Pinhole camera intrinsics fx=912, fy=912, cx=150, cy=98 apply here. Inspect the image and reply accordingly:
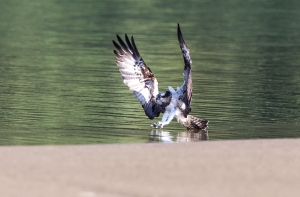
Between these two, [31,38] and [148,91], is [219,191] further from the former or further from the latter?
[31,38]

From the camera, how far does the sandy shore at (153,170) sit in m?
7.16

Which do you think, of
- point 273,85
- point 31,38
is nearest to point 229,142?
point 273,85

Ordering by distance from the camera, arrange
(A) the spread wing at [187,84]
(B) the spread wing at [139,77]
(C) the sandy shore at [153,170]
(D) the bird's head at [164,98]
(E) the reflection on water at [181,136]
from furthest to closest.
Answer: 1. (B) the spread wing at [139,77]
2. (D) the bird's head at [164,98]
3. (A) the spread wing at [187,84]
4. (E) the reflection on water at [181,136]
5. (C) the sandy shore at [153,170]

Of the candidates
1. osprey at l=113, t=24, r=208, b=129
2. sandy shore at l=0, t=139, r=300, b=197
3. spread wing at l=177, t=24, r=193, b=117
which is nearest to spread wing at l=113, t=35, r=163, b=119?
osprey at l=113, t=24, r=208, b=129

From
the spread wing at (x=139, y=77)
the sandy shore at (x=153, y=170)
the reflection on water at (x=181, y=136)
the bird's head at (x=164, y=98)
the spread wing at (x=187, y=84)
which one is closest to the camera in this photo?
the sandy shore at (x=153, y=170)

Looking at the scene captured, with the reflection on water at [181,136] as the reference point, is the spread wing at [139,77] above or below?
above

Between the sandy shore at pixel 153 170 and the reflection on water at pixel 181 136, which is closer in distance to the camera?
the sandy shore at pixel 153 170

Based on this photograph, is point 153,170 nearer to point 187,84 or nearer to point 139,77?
point 187,84

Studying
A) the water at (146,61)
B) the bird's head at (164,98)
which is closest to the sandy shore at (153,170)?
the water at (146,61)

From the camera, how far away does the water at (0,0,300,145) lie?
11.4 meters

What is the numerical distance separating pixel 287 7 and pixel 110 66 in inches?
661

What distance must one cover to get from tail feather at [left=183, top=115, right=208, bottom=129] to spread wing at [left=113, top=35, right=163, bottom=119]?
46 centimetres

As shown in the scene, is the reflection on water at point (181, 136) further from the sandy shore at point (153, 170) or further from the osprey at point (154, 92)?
the sandy shore at point (153, 170)

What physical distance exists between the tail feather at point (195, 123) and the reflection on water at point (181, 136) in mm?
54
